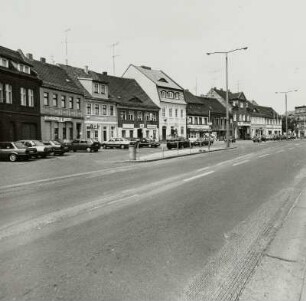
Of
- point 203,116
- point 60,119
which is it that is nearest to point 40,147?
point 60,119

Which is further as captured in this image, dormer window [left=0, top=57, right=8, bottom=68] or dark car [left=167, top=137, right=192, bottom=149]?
dark car [left=167, top=137, right=192, bottom=149]

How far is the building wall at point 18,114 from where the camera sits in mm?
35562

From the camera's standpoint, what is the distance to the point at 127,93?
65.0 m

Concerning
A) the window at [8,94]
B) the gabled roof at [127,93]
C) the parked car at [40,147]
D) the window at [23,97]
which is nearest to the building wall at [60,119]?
the window at [23,97]

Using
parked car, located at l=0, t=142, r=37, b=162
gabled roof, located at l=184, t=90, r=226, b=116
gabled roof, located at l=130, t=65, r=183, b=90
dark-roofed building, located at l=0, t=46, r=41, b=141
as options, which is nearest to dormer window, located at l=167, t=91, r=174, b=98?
gabled roof, located at l=130, t=65, r=183, b=90

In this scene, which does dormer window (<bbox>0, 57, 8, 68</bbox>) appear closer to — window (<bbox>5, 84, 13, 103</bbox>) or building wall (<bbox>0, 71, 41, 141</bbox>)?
building wall (<bbox>0, 71, 41, 141</bbox>)

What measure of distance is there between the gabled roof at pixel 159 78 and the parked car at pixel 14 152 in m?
44.3

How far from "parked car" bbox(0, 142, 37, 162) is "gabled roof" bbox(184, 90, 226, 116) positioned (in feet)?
179

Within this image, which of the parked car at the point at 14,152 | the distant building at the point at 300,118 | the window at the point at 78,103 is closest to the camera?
the parked car at the point at 14,152

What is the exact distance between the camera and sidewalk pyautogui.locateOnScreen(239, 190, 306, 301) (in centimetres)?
438

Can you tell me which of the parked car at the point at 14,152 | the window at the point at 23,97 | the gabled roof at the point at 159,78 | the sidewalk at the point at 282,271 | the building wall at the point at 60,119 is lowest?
the sidewalk at the point at 282,271

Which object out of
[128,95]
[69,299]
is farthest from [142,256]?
[128,95]

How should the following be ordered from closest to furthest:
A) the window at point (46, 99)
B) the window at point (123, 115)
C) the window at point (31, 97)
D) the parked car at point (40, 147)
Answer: the parked car at point (40, 147) < the window at point (31, 97) < the window at point (46, 99) < the window at point (123, 115)

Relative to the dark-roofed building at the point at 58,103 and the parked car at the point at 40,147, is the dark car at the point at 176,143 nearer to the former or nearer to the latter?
the dark-roofed building at the point at 58,103
